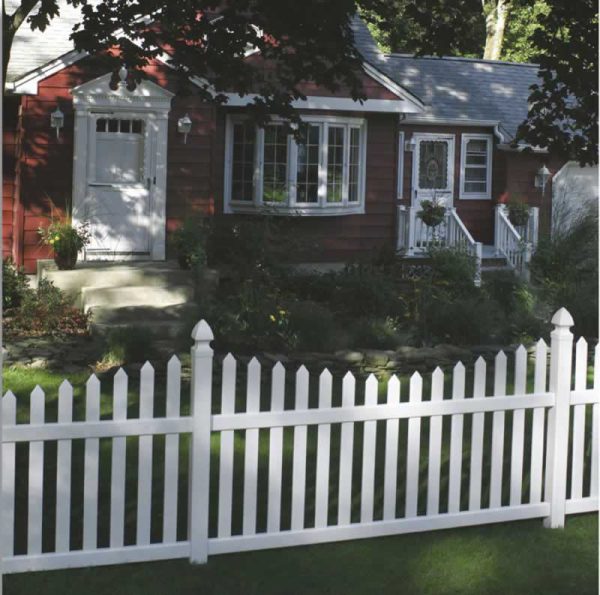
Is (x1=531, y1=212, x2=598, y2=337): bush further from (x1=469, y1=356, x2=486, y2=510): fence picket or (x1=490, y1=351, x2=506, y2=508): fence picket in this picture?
Answer: (x1=469, y1=356, x2=486, y2=510): fence picket

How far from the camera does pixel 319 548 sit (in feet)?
19.7

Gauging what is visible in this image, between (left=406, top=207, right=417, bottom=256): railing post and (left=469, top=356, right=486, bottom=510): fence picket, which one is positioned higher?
(left=406, top=207, right=417, bottom=256): railing post

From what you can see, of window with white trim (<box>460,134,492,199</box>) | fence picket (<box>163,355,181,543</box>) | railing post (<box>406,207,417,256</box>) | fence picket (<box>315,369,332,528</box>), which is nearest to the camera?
fence picket (<box>163,355,181,543</box>)

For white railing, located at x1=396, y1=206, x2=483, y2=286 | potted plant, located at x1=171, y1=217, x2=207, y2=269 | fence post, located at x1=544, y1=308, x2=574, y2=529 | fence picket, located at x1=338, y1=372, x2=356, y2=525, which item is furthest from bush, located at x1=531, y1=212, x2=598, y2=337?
fence picket, located at x1=338, y1=372, x2=356, y2=525

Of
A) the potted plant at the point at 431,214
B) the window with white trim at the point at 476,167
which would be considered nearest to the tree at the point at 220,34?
the potted plant at the point at 431,214

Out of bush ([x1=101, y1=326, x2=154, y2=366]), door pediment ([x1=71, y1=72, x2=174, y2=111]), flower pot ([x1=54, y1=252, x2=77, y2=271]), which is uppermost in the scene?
door pediment ([x1=71, y1=72, x2=174, y2=111])

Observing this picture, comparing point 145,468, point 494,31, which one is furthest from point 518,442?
point 494,31

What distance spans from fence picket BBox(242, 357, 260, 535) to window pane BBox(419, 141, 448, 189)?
53.6 feet

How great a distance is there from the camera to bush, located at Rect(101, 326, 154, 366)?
11.1 meters

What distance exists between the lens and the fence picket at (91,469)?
5.28m

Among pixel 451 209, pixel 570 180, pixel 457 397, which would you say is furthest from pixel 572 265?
pixel 457 397

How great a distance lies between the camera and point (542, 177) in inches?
861

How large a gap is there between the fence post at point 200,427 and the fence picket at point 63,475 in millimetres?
618

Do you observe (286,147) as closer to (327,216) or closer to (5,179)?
(327,216)
